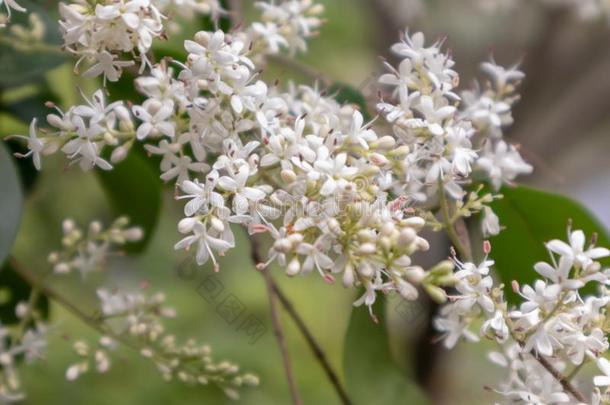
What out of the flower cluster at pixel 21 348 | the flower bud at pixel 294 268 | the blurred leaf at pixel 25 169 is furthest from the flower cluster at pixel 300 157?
the blurred leaf at pixel 25 169

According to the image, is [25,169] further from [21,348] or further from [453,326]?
[453,326]

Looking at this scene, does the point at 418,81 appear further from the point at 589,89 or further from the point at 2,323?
the point at 589,89

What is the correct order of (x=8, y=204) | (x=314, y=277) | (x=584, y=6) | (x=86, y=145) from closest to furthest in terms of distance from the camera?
(x=86, y=145) < (x=8, y=204) < (x=584, y=6) < (x=314, y=277)

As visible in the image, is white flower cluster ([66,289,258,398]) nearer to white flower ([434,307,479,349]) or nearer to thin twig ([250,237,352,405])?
thin twig ([250,237,352,405])

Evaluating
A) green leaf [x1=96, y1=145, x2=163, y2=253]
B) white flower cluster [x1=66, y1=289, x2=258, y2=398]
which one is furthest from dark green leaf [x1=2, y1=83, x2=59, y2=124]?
white flower cluster [x1=66, y1=289, x2=258, y2=398]

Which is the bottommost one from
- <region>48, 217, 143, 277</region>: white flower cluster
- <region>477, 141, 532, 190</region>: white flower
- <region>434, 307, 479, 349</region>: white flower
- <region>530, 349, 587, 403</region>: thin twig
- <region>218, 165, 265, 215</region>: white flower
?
<region>48, 217, 143, 277</region>: white flower cluster

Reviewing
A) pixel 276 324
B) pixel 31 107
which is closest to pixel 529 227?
pixel 276 324
